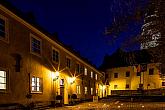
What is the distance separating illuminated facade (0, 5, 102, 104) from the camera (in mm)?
17422

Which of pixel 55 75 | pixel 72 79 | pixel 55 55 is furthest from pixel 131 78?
pixel 55 75

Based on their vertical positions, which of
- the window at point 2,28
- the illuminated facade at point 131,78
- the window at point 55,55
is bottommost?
the illuminated facade at point 131,78

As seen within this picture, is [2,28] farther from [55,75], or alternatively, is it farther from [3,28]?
[55,75]

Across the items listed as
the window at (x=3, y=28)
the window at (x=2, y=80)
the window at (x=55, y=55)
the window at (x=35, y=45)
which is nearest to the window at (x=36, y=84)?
the window at (x=35, y=45)

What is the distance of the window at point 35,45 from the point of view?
2191 cm

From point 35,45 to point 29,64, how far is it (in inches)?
85.6

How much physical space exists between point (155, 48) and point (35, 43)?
48.5 ft

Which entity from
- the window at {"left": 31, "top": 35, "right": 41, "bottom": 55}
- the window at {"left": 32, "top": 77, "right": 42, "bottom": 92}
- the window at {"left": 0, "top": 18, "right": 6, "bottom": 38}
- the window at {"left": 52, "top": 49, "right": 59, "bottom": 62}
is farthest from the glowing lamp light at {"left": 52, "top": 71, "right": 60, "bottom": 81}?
the window at {"left": 0, "top": 18, "right": 6, "bottom": 38}

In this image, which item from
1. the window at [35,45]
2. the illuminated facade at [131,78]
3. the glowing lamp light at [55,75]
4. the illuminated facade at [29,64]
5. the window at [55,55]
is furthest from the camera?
the illuminated facade at [131,78]

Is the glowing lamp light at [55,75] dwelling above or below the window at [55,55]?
below

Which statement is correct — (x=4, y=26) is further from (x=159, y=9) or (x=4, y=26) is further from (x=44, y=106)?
(x=159, y=9)

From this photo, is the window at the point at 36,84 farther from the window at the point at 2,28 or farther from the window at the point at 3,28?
the window at the point at 2,28

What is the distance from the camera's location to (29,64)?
68.7ft

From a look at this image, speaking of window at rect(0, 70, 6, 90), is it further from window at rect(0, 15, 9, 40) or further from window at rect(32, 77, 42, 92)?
window at rect(32, 77, 42, 92)
